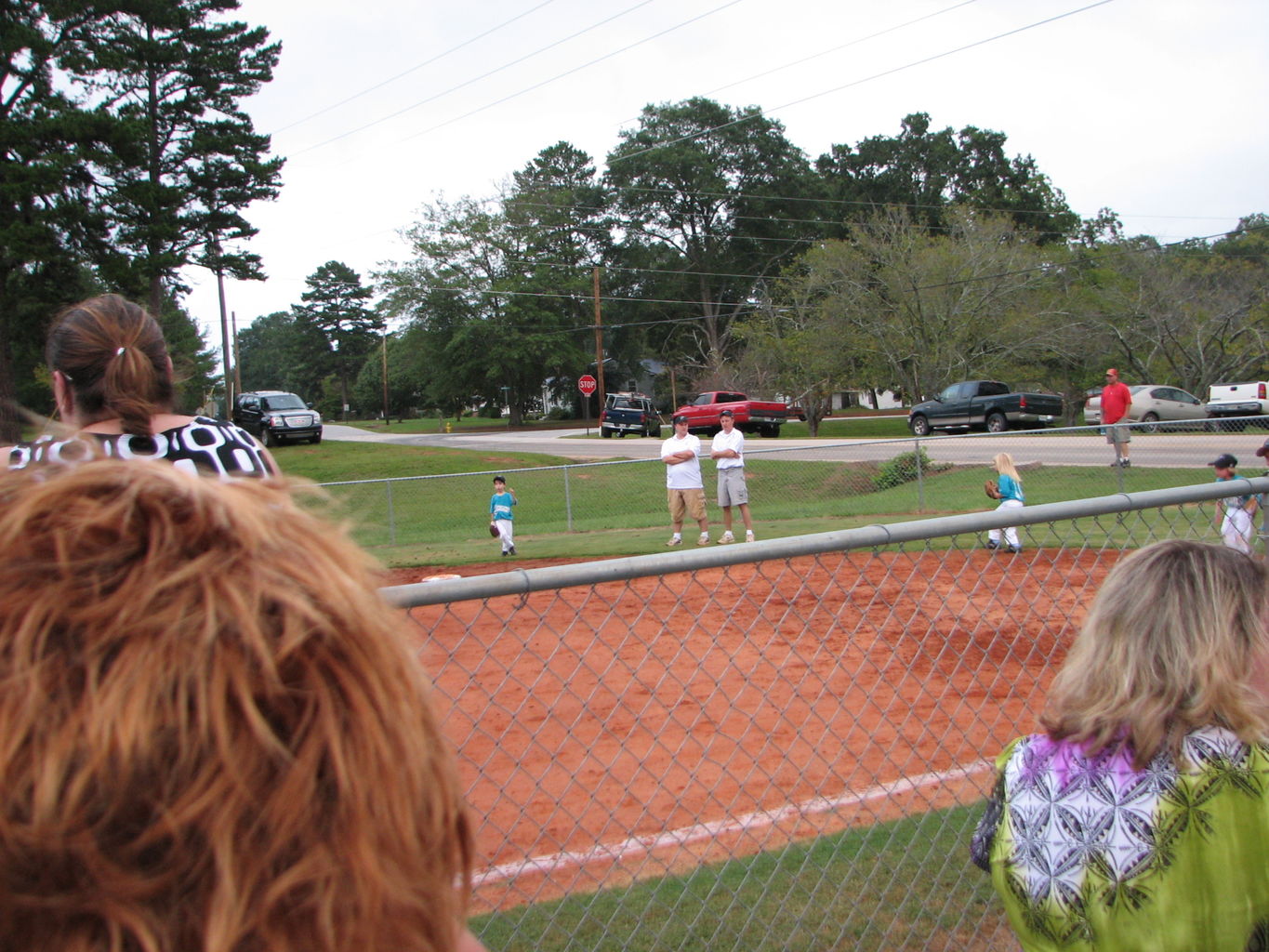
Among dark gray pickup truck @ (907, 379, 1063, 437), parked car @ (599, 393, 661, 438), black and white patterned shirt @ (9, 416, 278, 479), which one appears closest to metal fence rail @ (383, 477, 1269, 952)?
black and white patterned shirt @ (9, 416, 278, 479)

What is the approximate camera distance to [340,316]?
306 feet

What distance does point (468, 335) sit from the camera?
52312 millimetres

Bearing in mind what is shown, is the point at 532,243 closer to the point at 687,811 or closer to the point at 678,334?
the point at 678,334

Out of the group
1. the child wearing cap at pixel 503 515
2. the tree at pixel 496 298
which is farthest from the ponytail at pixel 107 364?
the tree at pixel 496 298

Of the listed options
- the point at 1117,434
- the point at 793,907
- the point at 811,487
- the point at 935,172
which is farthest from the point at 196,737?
the point at 935,172

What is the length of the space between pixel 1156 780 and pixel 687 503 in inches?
461

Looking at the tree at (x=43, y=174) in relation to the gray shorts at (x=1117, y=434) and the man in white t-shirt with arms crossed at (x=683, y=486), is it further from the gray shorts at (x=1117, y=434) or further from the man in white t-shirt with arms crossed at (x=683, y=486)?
the gray shorts at (x=1117, y=434)

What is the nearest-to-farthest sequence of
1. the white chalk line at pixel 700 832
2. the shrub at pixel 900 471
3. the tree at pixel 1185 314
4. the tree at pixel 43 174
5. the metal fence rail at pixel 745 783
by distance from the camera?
1. the metal fence rail at pixel 745 783
2. the white chalk line at pixel 700 832
3. the shrub at pixel 900 471
4. the tree at pixel 43 174
5. the tree at pixel 1185 314

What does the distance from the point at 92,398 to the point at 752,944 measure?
2765mm

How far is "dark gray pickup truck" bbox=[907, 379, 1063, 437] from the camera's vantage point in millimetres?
27406

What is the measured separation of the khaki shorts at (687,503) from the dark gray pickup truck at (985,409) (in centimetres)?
1596

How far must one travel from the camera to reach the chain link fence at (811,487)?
1434 cm

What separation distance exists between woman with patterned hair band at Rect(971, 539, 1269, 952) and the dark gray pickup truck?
26139mm

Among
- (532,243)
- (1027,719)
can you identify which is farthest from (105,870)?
(532,243)
